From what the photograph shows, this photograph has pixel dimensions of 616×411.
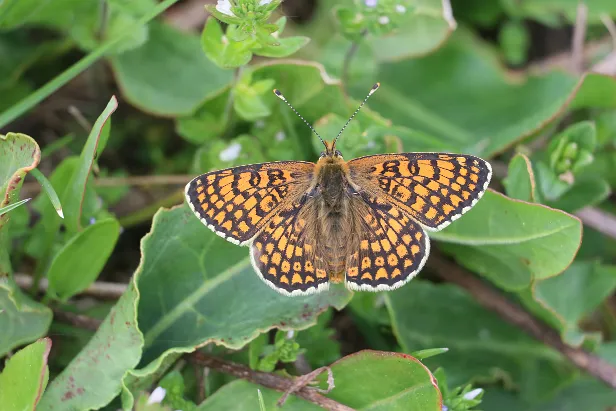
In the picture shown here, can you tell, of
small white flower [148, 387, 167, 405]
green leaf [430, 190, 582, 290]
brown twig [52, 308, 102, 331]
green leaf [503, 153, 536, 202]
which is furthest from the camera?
brown twig [52, 308, 102, 331]

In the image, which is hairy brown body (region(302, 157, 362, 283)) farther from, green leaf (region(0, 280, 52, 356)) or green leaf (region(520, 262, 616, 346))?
green leaf (region(0, 280, 52, 356))

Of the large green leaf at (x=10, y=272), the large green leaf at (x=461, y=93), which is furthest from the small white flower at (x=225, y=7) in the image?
the large green leaf at (x=461, y=93)

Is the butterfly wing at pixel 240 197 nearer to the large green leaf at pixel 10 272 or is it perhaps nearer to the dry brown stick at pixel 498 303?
the large green leaf at pixel 10 272

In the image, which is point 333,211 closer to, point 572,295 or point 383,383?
point 383,383

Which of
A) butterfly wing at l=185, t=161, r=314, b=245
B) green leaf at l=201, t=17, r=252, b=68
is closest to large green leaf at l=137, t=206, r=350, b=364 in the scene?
butterfly wing at l=185, t=161, r=314, b=245

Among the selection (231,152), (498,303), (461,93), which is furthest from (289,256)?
(461,93)

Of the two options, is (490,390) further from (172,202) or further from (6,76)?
(6,76)

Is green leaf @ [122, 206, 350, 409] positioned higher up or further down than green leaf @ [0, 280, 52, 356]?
higher up

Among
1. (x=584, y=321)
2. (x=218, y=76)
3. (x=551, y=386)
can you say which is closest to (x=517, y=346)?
(x=551, y=386)
